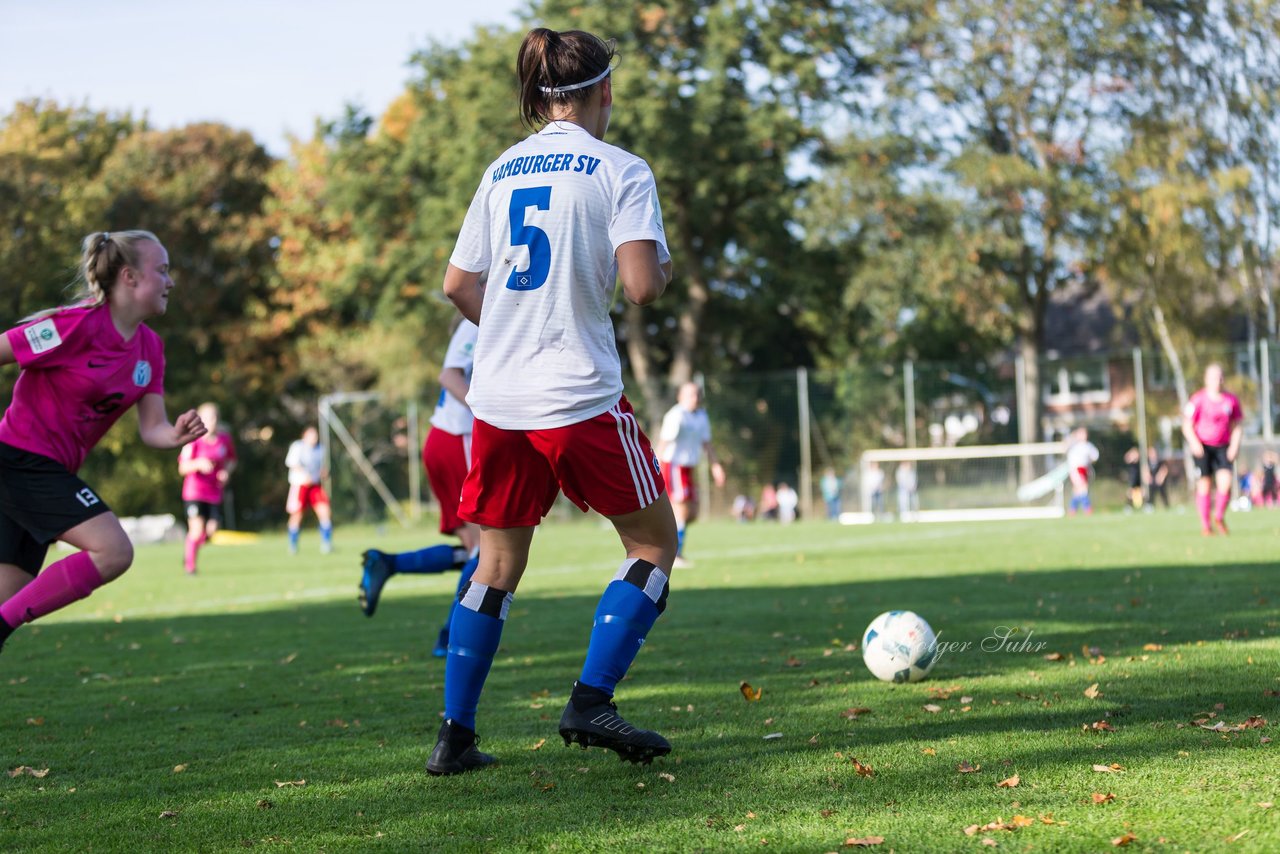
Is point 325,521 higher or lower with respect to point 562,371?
lower

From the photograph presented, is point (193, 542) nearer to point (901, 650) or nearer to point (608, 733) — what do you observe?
point (901, 650)

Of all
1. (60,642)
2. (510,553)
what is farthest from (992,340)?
(510,553)

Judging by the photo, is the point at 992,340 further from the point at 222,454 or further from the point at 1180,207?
the point at 222,454

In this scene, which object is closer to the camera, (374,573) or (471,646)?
(471,646)

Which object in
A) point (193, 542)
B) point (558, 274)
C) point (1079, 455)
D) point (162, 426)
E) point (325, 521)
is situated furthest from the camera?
point (1079, 455)

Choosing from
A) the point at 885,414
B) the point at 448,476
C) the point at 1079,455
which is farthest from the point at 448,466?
the point at 885,414

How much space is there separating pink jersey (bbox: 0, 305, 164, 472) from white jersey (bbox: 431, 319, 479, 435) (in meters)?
1.85

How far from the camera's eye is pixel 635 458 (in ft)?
13.4

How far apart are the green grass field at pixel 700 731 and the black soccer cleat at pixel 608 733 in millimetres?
110

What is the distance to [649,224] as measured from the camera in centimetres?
400

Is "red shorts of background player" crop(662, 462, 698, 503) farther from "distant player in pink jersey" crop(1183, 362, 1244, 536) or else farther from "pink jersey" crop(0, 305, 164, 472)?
"pink jersey" crop(0, 305, 164, 472)

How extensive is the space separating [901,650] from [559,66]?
9.35 ft

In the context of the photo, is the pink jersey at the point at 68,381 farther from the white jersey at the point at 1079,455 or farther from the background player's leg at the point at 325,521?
the white jersey at the point at 1079,455

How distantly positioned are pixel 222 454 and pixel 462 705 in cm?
1542
